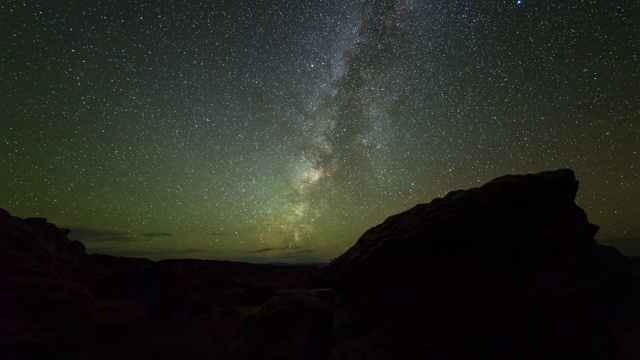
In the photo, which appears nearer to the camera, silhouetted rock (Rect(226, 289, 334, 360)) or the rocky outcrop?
the rocky outcrop

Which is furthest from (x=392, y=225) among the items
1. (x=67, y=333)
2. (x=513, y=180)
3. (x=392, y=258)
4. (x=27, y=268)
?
(x=27, y=268)

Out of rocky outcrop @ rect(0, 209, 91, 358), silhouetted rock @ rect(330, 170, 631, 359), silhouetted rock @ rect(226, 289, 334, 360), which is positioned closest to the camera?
silhouetted rock @ rect(330, 170, 631, 359)

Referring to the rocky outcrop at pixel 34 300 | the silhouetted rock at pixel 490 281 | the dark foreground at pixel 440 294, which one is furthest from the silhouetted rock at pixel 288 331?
the rocky outcrop at pixel 34 300

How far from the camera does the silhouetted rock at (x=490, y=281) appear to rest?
992 cm

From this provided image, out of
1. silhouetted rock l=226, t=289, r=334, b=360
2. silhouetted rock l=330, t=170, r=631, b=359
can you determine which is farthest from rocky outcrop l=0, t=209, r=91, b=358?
silhouetted rock l=330, t=170, r=631, b=359

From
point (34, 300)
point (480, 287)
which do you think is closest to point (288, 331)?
point (480, 287)

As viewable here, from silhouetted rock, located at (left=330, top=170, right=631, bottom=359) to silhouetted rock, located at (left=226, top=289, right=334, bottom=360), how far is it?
1027 millimetres

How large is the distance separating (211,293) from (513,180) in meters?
27.2

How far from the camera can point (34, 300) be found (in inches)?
472

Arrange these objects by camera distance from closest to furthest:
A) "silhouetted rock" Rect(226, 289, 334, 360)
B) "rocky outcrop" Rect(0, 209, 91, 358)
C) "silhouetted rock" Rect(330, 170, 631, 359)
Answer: "silhouetted rock" Rect(330, 170, 631, 359) < "rocky outcrop" Rect(0, 209, 91, 358) < "silhouetted rock" Rect(226, 289, 334, 360)

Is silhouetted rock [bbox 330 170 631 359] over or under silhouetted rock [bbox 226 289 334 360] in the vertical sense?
over

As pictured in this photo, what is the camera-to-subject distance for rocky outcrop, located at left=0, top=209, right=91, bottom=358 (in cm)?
1115

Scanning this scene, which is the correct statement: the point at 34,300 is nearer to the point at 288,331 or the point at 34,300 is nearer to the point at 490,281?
the point at 288,331

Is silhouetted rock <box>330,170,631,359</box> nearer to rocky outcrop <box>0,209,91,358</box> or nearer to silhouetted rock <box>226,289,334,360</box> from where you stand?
silhouetted rock <box>226,289,334,360</box>
